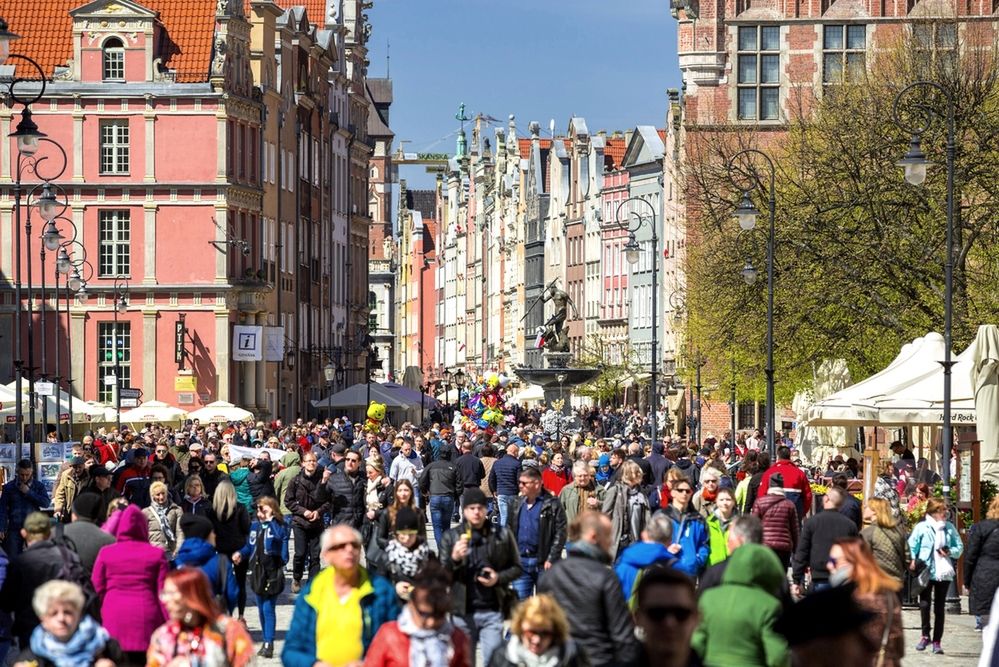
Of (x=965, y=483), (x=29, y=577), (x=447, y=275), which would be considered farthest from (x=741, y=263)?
(x=447, y=275)

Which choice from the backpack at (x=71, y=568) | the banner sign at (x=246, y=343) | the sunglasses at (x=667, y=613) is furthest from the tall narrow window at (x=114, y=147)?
the sunglasses at (x=667, y=613)

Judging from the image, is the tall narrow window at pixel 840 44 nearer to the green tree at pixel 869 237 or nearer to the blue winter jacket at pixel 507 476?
the green tree at pixel 869 237

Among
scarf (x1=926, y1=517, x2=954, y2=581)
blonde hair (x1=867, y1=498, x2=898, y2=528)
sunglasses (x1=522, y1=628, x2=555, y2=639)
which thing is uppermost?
sunglasses (x1=522, y1=628, x2=555, y2=639)

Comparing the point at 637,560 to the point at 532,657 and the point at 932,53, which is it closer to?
the point at 532,657

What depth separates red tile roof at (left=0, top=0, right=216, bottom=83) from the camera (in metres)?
63.6

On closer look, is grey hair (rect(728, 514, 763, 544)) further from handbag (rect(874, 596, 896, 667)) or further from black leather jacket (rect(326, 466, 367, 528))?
black leather jacket (rect(326, 466, 367, 528))

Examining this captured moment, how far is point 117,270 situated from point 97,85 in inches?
199

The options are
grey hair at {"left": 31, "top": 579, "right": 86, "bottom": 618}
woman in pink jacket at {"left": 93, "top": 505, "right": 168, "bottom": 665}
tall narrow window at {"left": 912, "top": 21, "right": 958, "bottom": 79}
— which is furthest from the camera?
tall narrow window at {"left": 912, "top": 21, "right": 958, "bottom": 79}

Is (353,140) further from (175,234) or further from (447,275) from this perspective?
(447,275)

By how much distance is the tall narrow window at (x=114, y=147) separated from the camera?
206ft

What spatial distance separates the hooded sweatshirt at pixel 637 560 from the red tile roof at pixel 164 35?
172ft

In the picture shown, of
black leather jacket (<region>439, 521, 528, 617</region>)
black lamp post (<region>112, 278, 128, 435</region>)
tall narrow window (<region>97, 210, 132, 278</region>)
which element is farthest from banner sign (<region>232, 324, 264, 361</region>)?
black leather jacket (<region>439, 521, 528, 617</region>)

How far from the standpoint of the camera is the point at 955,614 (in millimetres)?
21359

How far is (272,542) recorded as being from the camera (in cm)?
1750
